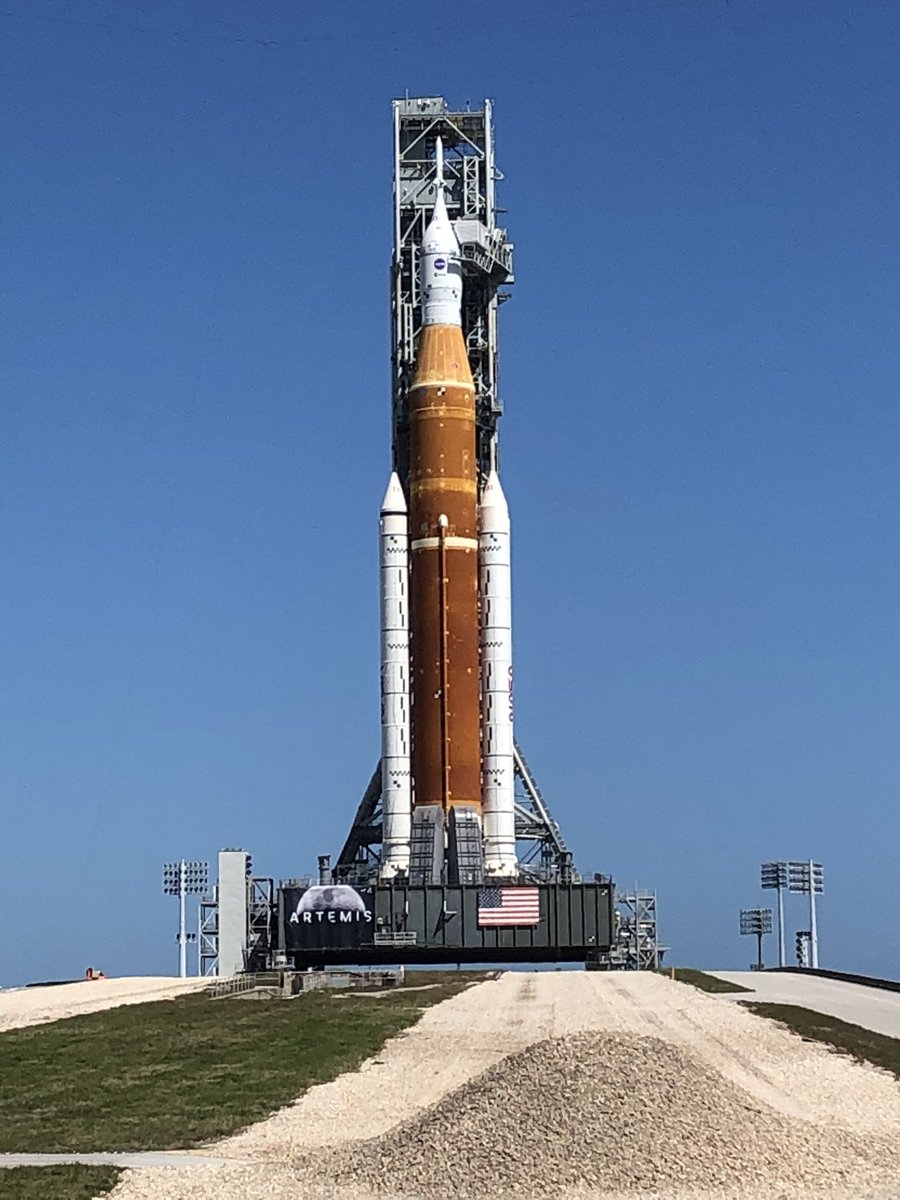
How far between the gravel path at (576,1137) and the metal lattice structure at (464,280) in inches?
2219

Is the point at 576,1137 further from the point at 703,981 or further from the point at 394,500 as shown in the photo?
the point at 394,500

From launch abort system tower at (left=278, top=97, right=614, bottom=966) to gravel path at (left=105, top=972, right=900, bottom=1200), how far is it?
46577mm

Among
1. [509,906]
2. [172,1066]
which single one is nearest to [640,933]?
[509,906]

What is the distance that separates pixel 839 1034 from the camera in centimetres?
4453

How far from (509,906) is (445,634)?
37.3 ft

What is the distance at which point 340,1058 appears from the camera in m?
37.9

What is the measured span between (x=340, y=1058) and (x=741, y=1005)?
2022cm

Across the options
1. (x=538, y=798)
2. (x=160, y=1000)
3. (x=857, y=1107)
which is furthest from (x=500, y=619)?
(x=857, y=1107)

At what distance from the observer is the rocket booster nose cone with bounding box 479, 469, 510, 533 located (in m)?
85.4

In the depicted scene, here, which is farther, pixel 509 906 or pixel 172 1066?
pixel 509 906

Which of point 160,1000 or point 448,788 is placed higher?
point 448,788

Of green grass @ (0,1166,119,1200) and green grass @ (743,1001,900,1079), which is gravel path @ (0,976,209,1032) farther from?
green grass @ (0,1166,119,1200)

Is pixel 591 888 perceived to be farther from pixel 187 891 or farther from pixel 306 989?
pixel 187 891

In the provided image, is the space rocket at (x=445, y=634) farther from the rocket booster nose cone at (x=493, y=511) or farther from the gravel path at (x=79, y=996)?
the gravel path at (x=79, y=996)
